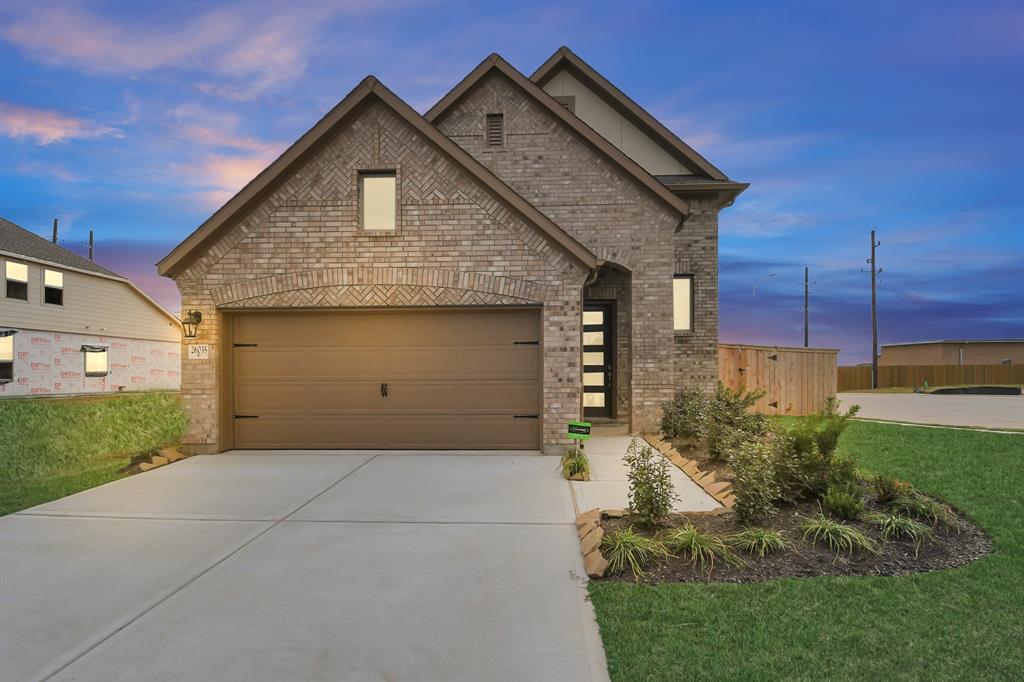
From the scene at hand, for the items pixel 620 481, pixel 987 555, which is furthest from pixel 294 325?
pixel 987 555

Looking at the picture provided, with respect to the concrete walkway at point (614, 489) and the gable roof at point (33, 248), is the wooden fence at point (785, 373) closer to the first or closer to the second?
the concrete walkway at point (614, 489)

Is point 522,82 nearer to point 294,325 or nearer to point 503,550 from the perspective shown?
point 294,325

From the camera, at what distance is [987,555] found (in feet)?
16.8

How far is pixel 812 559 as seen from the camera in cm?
490

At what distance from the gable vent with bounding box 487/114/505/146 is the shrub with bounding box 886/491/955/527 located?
33.7 feet

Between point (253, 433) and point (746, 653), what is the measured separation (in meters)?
9.35

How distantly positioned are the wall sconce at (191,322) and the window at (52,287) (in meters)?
16.5

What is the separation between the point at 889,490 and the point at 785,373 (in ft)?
40.0

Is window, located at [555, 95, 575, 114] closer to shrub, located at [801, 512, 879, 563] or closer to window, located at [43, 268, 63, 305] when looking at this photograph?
shrub, located at [801, 512, 879, 563]

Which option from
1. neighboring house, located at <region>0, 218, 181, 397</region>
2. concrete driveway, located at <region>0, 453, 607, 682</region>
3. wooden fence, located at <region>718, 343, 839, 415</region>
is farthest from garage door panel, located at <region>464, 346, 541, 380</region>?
neighboring house, located at <region>0, 218, 181, 397</region>

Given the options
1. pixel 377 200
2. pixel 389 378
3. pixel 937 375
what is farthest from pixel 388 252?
pixel 937 375

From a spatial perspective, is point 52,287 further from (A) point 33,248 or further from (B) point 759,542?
(B) point 759,542

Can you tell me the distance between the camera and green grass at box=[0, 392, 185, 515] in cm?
809

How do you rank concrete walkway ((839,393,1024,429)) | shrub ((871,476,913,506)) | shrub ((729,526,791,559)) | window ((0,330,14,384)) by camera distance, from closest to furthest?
shrub ((729,526,791,559))
shrub ((871,476,913,506))
concrete walkway ((839,393,1024,429))
window ((0,330,14,384))
